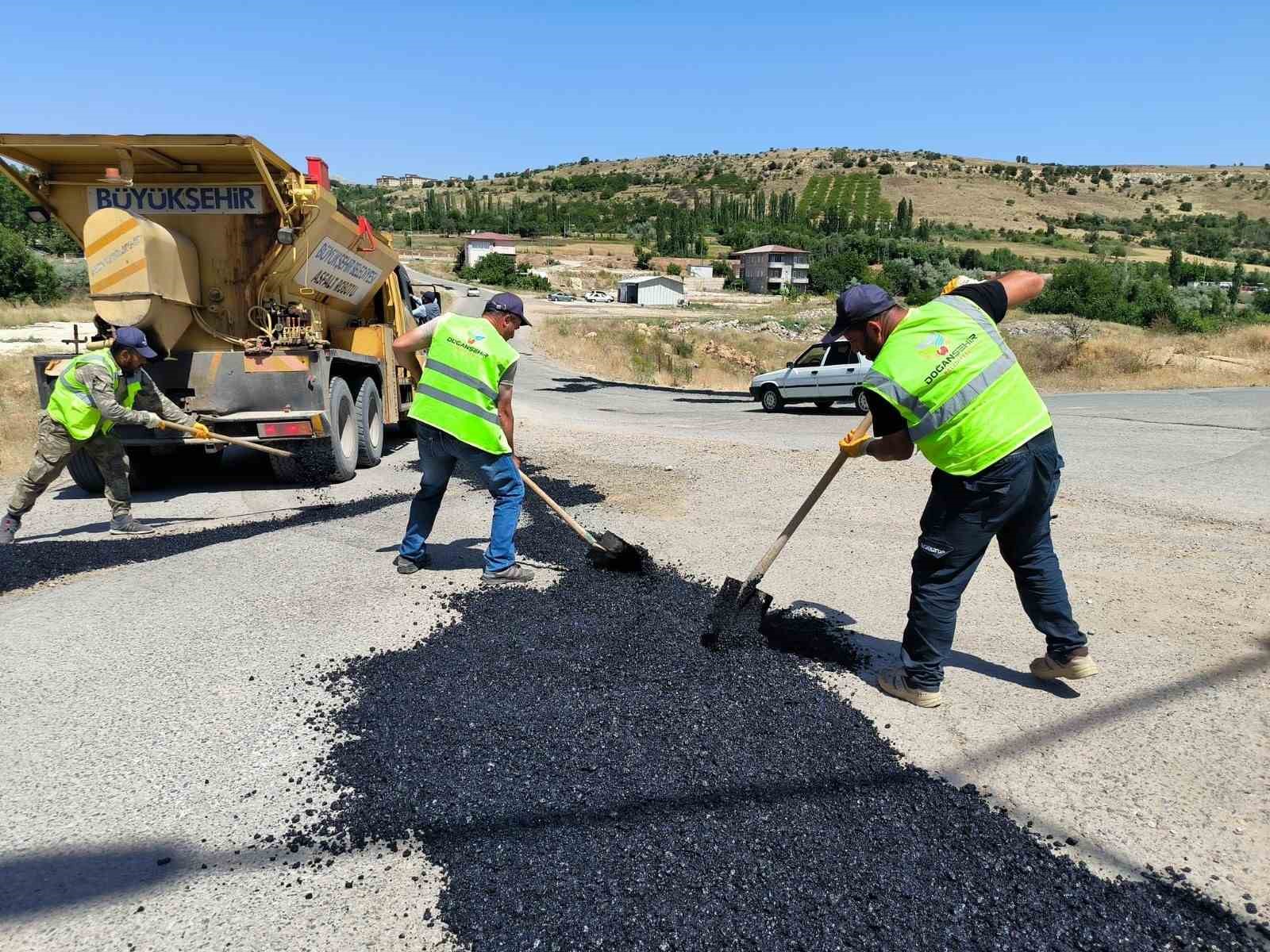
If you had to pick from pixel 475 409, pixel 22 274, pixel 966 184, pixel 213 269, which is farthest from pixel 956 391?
pixel 966 184

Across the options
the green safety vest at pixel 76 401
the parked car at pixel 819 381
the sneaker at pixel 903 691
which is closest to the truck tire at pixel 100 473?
the green safety vest at pixel 76 401

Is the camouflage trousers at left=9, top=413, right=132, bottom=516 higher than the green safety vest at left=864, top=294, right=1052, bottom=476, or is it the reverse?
the green safety vest at left=864, top=294, right=1052, bottom=476

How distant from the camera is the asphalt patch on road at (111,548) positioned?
5473mm

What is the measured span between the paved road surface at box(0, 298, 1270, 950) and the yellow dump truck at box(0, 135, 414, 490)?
80cm

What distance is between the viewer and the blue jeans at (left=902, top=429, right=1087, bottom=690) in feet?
10.8

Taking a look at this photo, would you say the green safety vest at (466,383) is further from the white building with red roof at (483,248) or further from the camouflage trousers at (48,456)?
the white building with red roof at (483,248)

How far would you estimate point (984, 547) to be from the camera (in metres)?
3.42

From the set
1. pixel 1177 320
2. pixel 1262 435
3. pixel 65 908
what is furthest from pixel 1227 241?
pixel 65 908

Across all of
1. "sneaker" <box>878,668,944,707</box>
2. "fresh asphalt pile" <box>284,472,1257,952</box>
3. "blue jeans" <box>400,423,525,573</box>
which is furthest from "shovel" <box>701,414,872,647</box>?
"blue jeans" <box>400,423,525,573</box>

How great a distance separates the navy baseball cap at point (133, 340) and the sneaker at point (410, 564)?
2.85 m

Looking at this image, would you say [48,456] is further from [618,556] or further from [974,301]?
[974,301]

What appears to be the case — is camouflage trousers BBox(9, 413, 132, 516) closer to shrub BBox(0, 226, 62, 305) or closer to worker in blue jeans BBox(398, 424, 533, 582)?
worker in blue jeans BBox(398, 424, 533, 582)

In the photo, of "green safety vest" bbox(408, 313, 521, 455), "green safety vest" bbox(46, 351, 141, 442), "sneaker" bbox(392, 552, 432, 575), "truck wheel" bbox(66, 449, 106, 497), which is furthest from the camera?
"truck wheel" bbox(66, 449, 106, 497)

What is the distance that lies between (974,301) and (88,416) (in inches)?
247
